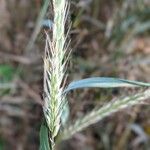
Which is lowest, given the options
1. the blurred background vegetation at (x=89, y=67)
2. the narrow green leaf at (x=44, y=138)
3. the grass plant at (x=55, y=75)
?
the blurred background vegetation at (x=89, y=67)

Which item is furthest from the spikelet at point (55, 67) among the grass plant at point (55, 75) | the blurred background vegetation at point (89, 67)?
the blurred background vegetation at point (89, 67)

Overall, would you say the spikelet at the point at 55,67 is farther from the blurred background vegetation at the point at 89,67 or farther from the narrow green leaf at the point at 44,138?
the blurred background vegetation at the point at 89,67

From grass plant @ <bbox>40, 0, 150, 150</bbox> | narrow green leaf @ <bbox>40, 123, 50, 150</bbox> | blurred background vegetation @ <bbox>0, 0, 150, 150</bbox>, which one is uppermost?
grass plant @ <bbox>40, 0, 150, 150</bbox>

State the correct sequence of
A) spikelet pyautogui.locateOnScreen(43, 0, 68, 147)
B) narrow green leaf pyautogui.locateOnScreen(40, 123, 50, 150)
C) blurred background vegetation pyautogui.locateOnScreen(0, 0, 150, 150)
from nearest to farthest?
spikelet pyautogui.locateOnScreen(43, 0, 68, 147)
narrow green leaf pyautogui.locateOnScreen(40, 123, 50, 150)
blurred background vegetation pyautogui.locateOnScreen(0, 0, 150, 150)

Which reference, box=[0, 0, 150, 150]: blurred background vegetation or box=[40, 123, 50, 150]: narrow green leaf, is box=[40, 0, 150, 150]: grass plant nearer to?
box=[40, 123, 50, 150]: narrow green leaf

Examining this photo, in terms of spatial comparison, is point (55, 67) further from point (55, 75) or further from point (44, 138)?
point (44, 138)

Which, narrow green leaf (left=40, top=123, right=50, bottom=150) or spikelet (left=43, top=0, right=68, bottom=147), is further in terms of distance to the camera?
narrow green leaf (left=40, top=123, right=50, bottom=150)

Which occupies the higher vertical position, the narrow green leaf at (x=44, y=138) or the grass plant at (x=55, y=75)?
the grass plant at (x=55, y=75)

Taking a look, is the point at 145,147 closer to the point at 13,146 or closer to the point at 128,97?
the point at 13,146

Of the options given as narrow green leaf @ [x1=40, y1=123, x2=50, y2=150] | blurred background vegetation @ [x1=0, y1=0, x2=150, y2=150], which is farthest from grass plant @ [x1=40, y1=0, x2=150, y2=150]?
blurred background vegetation @ [x1=0, y1=0, x2=150, y2=150]
